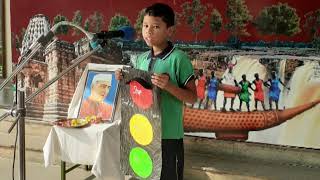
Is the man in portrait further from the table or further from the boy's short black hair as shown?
the boy's short black hair

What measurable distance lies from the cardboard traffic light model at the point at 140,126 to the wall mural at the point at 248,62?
1289mm

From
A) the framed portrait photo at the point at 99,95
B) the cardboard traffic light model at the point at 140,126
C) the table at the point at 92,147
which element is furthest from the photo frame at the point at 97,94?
the cardboard traffic light model at the point at 140,126

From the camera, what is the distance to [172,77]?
6.80 feet

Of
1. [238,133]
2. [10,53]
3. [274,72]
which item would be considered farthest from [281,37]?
[10,53]

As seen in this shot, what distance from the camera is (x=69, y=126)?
3.01 metres

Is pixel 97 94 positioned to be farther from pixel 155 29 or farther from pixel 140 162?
pixel 155 29

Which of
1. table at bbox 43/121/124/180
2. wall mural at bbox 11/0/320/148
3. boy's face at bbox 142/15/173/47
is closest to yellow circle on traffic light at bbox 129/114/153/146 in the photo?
boy's face at bbox 142/15/173/47

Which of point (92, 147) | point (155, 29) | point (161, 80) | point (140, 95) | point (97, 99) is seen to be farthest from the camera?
point (97, 99)

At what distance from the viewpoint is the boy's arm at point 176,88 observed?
1.96 meters

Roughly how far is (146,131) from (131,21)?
178cm

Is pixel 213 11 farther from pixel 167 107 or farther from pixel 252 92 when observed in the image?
pixel 167 107

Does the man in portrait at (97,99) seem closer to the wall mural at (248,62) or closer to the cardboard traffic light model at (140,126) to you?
the wall mural at (248,62)

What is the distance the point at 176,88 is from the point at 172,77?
0.31 ft

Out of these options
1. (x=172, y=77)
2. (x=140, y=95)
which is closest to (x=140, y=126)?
(x=140, y=95)
